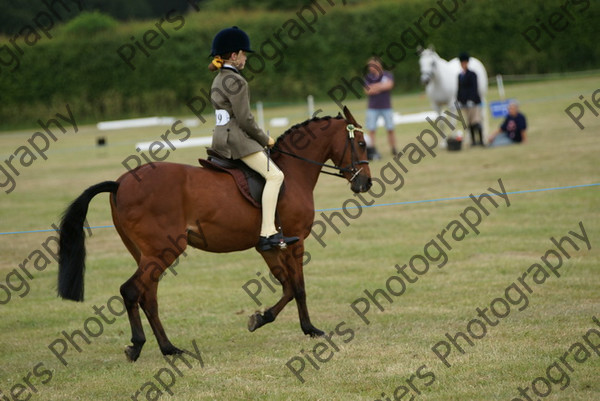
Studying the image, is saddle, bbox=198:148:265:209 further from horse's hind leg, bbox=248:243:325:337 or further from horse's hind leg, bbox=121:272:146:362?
horse's hind leg, bbox=121:272:146:362

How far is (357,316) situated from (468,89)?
12.5 metres

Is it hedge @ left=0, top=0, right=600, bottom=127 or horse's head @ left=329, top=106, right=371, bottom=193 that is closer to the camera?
horse's head @ left=329, top=106, right=371, bottom=193

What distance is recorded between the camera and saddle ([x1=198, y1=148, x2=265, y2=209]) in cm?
703

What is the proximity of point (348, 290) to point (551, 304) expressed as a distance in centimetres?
221

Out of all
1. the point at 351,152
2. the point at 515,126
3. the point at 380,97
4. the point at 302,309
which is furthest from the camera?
the point at 515,126

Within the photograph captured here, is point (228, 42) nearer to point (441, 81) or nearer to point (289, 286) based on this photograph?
point (289, 286)

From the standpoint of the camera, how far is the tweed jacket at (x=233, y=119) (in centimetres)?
686

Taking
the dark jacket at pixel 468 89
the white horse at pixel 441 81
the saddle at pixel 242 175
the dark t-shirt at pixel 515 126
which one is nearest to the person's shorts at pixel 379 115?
the white horse at pixel 441 81

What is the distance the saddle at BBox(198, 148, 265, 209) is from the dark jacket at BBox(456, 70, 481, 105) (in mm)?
13207

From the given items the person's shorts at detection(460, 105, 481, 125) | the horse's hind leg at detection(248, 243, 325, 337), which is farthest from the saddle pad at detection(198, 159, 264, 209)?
the person's shorts at detection(460, 105, 481, 125)

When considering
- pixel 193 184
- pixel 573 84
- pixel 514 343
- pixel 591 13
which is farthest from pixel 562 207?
pixel 591 13

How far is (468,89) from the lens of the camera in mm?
19406

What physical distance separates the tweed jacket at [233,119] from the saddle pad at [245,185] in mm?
130

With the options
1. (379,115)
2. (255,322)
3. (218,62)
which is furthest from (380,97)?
(255,322)
